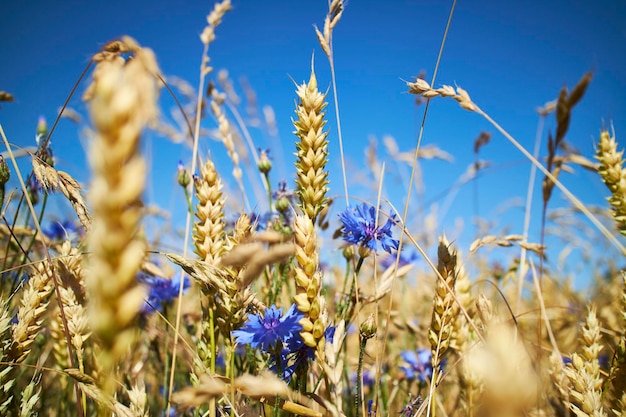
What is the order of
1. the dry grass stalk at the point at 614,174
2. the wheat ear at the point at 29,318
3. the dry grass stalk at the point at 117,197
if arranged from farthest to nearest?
the dry grass stalk at the point at 614,174
the wheat ear at the point at 29,318
the dry grass stalk at the point at 117,197

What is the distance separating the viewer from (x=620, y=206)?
1351 millimetres

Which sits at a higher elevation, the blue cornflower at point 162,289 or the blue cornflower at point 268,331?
the blue cornflower at point 162,289

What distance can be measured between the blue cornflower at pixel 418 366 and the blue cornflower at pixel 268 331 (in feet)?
3.39

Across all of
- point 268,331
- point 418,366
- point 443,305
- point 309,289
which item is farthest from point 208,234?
point 418,366

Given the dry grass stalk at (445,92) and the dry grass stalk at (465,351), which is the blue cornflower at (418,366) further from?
the dry grass stalk at (445,92)

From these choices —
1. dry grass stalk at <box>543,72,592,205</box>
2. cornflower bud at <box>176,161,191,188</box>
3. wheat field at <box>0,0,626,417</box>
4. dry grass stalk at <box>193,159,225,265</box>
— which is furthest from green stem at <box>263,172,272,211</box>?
dry grass stalk at <box>543,72,592,205</box>

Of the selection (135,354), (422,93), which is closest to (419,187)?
(422,93)

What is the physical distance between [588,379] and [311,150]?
0.92 meters

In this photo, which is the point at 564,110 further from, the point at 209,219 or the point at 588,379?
the point at 209,219

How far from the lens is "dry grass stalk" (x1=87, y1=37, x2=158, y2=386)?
0.32 metres

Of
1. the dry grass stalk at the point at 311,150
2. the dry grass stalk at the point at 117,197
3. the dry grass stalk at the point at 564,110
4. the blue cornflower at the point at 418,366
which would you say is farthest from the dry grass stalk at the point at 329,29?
the blue cornflower at the point at 418,366

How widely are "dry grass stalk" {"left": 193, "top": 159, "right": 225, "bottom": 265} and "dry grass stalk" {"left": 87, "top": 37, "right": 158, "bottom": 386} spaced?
0.63 metres

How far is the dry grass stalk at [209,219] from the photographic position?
1.00 metres

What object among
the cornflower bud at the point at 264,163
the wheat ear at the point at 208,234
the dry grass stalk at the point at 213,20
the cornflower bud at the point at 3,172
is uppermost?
the dry grass stalk at the point at 213,20
